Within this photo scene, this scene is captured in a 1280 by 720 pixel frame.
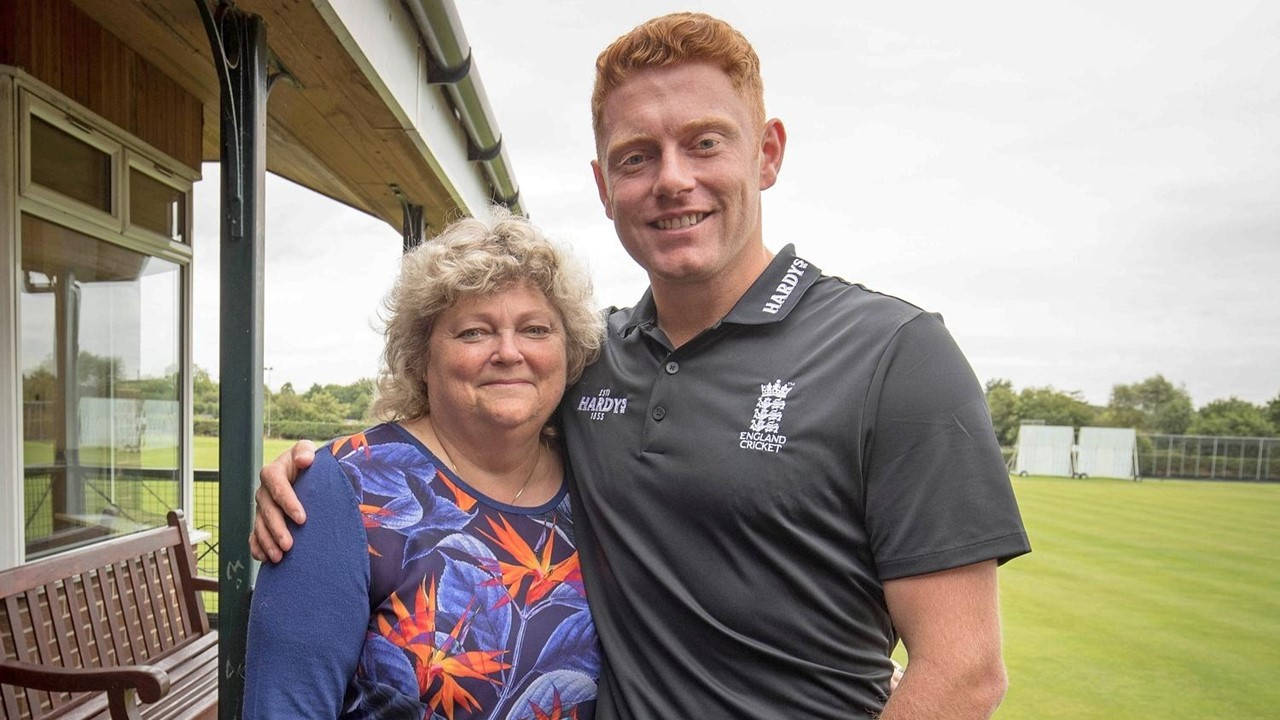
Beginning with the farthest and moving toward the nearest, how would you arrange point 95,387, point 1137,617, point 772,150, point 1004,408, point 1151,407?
point 1151,407 → point 1004,408 → point 1137,617 → point 95,387 → point 772,150

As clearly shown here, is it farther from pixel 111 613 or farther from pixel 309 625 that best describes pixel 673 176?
pixel 111 613

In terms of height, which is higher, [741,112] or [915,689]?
[741,112]

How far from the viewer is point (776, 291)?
5.64ft

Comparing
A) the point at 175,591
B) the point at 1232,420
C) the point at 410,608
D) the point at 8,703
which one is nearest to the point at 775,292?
the point at 410,608

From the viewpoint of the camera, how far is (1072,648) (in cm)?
1002

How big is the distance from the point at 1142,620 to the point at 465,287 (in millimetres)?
13392

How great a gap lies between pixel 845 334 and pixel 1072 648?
10594mm

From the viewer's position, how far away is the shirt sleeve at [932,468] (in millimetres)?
1289

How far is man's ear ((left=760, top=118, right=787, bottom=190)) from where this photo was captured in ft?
6.11

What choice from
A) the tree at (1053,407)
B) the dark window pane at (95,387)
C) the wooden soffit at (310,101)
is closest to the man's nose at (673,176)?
the wooden soffit at (310,101)

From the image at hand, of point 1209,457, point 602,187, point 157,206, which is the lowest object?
point 1209,457

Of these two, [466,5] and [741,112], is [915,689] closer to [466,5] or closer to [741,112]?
[741,112]

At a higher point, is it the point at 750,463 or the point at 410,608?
the point at 750,463

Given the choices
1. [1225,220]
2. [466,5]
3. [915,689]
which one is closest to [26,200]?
[466,5]
